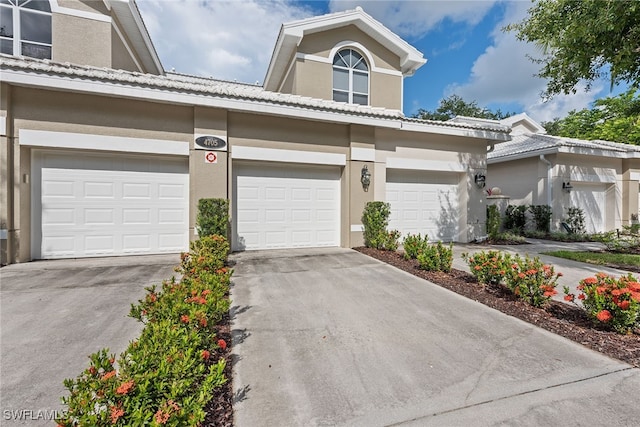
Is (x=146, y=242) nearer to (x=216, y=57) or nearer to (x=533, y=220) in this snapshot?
(x=216, y=57)

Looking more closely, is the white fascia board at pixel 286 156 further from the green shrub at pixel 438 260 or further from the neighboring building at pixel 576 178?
the neighboring building at pixel 576 178

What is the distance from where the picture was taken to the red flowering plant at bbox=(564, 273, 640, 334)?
314 centimetres

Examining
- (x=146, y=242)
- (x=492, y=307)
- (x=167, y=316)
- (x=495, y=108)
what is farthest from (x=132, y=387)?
(x=495, y=108)

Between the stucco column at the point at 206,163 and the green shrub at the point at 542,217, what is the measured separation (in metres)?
12.3

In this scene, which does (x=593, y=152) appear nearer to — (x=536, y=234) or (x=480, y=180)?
(x=536, y=234)

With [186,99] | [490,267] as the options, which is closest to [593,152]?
[490,267]

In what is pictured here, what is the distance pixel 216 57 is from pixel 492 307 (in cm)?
1509

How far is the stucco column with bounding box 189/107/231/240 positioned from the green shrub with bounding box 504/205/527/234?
11931 millimetres

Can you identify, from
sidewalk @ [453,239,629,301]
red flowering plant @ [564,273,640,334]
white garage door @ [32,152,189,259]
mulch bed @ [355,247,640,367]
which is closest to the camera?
mulch bed @ [355,247,640,367]

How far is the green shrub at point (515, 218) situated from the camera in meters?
12.2

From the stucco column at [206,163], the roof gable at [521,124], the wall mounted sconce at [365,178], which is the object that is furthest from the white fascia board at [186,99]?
the roof gable at [521,124]

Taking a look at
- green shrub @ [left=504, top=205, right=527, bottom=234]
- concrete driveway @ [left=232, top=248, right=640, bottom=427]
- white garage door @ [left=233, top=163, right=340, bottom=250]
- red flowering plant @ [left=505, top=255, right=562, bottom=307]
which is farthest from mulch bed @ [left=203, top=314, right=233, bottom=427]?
green shrub @ [left=504, top=205, right=527, bottom=234]

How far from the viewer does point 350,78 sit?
10.3 metres

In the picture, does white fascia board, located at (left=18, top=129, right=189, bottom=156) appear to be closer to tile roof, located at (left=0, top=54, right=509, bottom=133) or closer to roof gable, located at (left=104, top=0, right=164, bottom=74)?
tile roof, located at (left=0, top=54, right=509, bottom=133)
